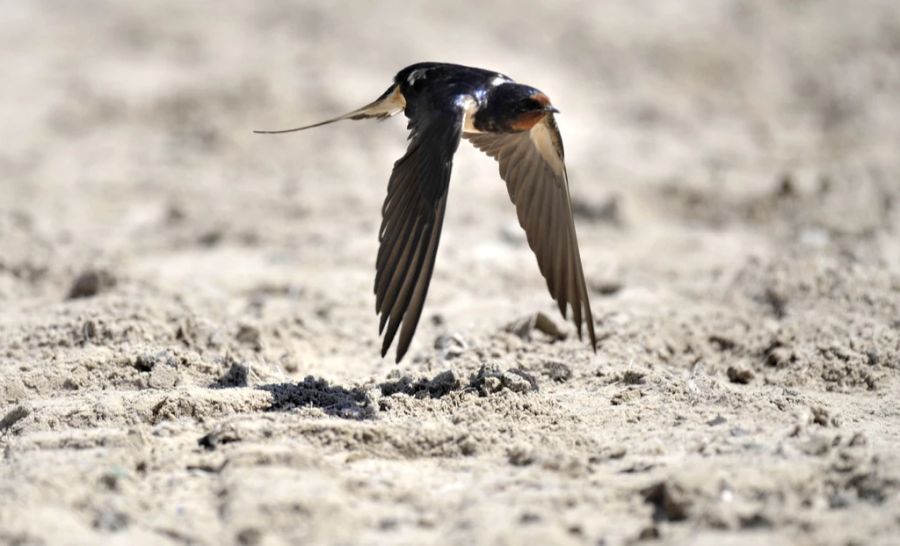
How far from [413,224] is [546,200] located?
1037 mm

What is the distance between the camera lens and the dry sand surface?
10.5 feet

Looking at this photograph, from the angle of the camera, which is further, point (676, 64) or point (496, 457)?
point (676, 64)

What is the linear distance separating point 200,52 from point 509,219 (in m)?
4.03

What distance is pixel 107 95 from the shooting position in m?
9.46

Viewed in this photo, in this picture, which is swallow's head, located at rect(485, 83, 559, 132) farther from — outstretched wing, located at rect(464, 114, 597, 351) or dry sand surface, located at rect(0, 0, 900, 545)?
dry sand surface, located at rect(0, 0, 900, 545)

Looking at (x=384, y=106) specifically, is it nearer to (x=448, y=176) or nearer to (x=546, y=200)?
(x=546, y=200)

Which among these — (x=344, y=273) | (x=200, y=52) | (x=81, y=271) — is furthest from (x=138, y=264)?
(x=200, y=52)

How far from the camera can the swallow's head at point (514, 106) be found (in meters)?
4.51

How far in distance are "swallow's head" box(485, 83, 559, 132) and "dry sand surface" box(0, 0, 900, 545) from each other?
95 cm

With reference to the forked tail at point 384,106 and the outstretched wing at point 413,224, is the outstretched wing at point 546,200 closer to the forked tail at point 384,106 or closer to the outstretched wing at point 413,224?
the forked tail at point 384,106

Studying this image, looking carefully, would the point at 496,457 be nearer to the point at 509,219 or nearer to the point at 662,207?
the point at 509,219

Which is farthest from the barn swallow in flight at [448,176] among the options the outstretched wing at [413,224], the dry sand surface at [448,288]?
the dry sand surface at [448,288]

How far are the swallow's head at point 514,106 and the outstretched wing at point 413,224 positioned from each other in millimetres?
298

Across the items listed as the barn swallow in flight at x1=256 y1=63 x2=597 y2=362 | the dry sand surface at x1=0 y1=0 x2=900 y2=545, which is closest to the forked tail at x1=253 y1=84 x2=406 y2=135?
the barn swallow in flight at x1=256 y1=63 x2=597 y2=362
